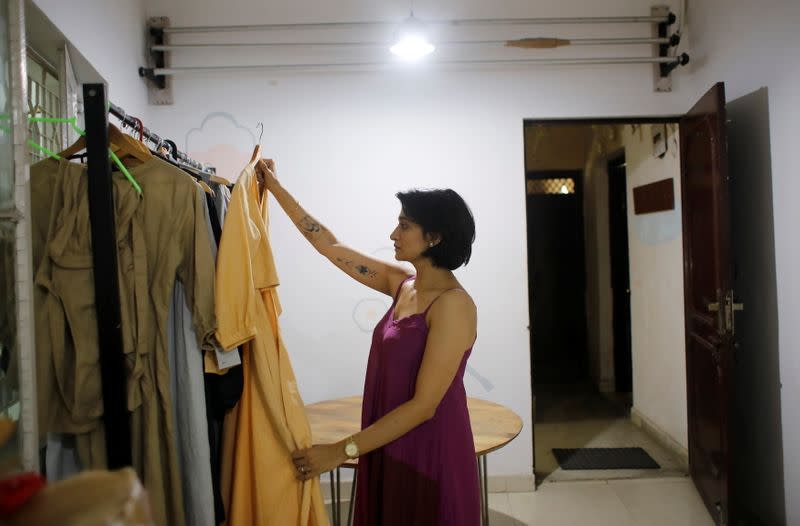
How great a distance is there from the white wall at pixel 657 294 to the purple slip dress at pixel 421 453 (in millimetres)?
2501

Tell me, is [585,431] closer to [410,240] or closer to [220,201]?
[410,240]

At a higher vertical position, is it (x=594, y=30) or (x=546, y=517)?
(x=594, y=30)

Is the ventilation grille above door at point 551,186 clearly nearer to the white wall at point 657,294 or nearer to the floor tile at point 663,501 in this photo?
the white wall at point 657,294

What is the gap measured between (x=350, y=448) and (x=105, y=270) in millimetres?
711

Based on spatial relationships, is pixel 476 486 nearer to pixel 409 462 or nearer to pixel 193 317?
pixel 409 462

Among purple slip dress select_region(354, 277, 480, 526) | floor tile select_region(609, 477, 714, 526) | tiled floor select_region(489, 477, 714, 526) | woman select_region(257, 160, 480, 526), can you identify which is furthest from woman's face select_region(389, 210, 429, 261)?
floor tile select_region(609, 477, 714, 526)

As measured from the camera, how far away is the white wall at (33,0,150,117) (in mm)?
2117

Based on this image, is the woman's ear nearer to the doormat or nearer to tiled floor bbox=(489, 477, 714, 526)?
tiled floor bbox=(489, 477, 714, 526)

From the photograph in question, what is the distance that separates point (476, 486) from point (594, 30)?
103 inches

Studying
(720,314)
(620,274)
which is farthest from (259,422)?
(620,274)

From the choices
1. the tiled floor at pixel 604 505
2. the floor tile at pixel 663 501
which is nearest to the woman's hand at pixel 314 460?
the tiled floor at pixel 604 505

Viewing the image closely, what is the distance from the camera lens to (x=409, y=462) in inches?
63.2

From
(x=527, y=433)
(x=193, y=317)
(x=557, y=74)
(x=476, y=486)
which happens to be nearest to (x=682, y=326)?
(x=527, y=433)

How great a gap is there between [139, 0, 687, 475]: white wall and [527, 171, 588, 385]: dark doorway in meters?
2.39
